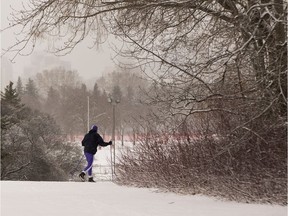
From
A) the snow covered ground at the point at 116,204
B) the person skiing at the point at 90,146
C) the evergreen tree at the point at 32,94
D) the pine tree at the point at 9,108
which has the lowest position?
the snow covered ground at the point at 116,204

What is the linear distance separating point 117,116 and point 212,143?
2430 inches

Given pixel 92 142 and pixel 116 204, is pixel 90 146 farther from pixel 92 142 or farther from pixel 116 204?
pixel 116 204

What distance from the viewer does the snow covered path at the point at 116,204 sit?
6.59m

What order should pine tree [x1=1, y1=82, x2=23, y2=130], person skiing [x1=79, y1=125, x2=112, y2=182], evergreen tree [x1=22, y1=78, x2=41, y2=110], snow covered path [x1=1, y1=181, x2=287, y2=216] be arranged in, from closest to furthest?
1. snow covered path [x1=1, y1=181, x2=287, y2=216]
2. person skiing [x1=79, y1=125, x2=112, y2=182]
3. pine tree [x1=1, y1=82, x2=23, y2=130]
4. evergreen tree [x1=22, y1=78, x2=41, y2=110]

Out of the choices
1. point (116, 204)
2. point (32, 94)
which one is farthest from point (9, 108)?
point (32, 94)

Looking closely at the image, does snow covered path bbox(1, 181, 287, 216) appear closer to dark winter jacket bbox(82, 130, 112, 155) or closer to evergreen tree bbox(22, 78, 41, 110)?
dark winter jacket bbox(82, 130, 112, 155)

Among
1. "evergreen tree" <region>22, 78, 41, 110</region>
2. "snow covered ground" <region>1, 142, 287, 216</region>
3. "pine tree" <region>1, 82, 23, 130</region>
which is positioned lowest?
"snow covered ground" <region>1, 142, 287, 216</region>

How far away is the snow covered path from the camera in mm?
6586

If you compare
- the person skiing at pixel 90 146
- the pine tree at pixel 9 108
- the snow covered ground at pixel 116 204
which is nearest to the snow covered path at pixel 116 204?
the snow covered ground at pixel 116 204

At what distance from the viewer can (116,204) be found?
7.46 meters

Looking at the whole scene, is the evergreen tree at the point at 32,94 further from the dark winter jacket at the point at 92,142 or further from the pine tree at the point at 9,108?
the dark winter jacket at the point at 92,142

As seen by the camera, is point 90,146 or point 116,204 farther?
point 90,146

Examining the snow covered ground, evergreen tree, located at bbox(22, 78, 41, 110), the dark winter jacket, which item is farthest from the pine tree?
evergreen tree, located at bbox(22, 78, 41, 110)

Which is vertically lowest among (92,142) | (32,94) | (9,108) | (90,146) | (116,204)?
(116,204)
